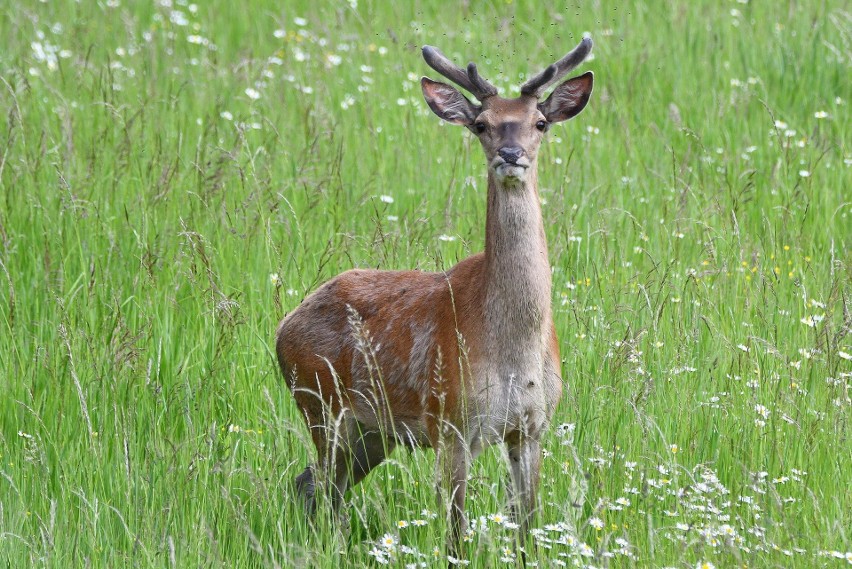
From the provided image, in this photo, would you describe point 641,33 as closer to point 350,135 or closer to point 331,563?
point 350,135

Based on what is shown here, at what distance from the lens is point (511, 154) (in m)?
4.95

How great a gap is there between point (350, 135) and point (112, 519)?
4.24 m

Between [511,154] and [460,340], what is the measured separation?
0.72 m

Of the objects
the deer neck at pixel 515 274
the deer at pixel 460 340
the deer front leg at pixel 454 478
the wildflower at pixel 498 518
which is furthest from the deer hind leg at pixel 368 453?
the wildflower at pixel 498 518

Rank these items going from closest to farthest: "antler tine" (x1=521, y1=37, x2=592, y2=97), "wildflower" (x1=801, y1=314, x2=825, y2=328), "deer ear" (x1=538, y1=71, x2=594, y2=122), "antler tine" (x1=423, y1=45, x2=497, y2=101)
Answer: "antler tine" (x1=521, y1=37, x2=592, y2=97) → "antler tine" (x1=423, y1=45, x2=497, y2=101) → "deer ear" (x1=538, y1=71, x2=594, y2=122) → "wildflower" (x1=801, y1=314, x2=825, y2=328)

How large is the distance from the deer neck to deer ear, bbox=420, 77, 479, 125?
0.48 m

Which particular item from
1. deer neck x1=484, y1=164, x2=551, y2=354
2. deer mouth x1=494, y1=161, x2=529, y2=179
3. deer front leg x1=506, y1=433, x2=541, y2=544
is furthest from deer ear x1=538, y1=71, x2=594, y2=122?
deer front leg x1=506, y1=433, x2=541, y2=544

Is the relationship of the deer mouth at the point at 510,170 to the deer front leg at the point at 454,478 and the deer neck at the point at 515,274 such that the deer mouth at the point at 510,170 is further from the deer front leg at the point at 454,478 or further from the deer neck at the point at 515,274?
the deer front leg at the point at 454,478

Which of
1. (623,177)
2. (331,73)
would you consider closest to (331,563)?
(623,177)

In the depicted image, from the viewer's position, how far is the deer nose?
4949 millimetres

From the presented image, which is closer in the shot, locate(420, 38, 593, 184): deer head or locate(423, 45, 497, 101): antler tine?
locate(420, 38, 593, 184): deer head

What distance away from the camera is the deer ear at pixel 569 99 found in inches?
217

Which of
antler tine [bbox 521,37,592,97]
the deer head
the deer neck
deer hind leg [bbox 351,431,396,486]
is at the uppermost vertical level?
antler tine [bbox 521,37,592,97]

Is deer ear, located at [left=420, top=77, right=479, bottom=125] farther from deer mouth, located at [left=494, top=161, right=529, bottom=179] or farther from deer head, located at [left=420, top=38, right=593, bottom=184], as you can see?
deer mouth, located at [left=494, top=161, right=529, bottom=179]
